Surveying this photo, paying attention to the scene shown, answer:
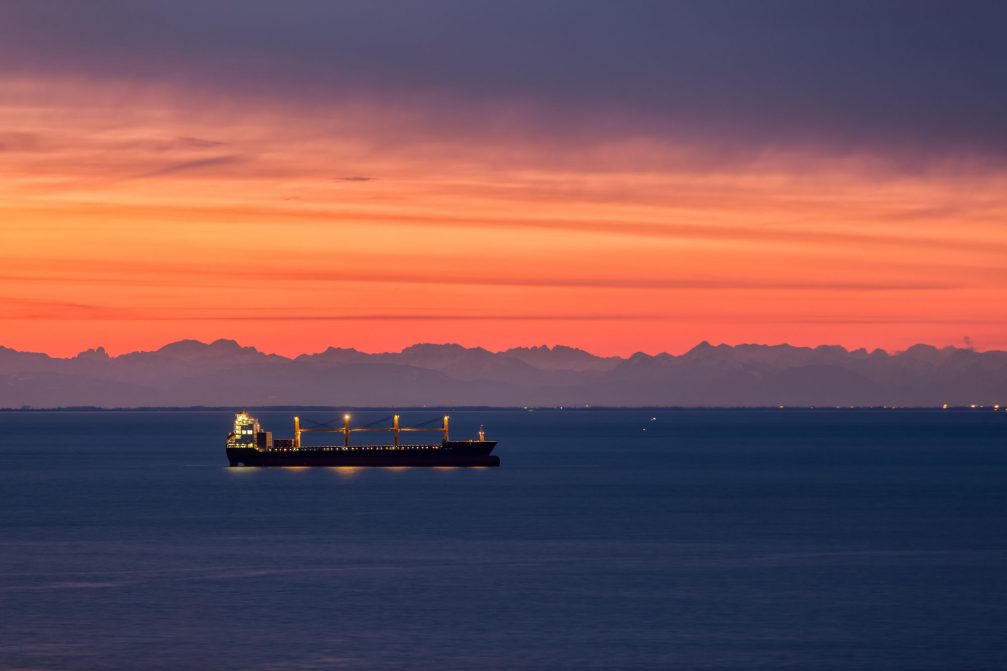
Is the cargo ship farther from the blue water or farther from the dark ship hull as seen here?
the blue water

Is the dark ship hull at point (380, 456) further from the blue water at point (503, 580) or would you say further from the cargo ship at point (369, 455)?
the blue water at point (503, 580)

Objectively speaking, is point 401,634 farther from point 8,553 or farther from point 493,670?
point 8,553

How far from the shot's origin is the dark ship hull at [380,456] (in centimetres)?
18238

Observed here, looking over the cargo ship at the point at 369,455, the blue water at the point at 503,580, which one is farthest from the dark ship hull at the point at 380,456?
the blue water at the point at 503,580

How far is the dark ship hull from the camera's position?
182375 millimetres

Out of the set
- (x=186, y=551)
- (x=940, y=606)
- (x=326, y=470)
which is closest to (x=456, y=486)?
(x=326, y=470)

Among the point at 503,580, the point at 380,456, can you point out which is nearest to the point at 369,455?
the point at 380,456

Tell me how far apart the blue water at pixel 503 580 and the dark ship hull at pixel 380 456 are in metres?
42.7

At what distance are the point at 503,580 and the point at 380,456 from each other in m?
112

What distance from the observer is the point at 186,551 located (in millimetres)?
86000

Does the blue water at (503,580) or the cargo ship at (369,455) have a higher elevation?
the cargo ship at (369,455)

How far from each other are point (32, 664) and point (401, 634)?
548 inches

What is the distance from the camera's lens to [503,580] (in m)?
72.8

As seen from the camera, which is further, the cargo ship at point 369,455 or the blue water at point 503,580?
the cargo ship at point 369,455
